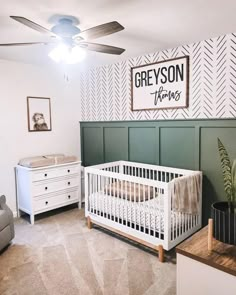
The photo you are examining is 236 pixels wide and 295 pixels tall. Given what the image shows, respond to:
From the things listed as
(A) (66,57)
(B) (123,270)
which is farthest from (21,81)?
(B) (123,270)

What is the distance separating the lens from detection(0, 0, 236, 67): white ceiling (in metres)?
1.99

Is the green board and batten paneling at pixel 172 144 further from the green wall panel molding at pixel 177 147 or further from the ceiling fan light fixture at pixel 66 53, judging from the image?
the ceiling fan light fixture at pixel 66 53

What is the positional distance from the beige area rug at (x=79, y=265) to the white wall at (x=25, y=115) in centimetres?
109

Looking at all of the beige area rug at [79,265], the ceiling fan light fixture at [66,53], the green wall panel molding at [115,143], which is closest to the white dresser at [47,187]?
the beige area rug at [79,265]

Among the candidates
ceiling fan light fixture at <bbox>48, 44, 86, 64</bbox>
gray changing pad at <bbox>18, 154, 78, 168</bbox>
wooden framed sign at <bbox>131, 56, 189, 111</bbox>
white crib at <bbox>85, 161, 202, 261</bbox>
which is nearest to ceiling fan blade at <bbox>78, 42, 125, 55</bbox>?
ceiling fan light fixture at <bbox>48, 44, 86, 64</bbox>

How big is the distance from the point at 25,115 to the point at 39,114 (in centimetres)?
24

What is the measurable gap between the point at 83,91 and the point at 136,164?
5.87 ft

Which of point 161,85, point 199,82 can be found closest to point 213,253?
point 199,82

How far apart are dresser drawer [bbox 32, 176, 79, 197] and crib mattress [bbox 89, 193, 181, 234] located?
742 mm

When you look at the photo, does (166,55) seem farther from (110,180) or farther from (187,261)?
(187,261)

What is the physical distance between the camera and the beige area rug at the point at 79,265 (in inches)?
85.5

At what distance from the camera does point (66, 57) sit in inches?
91.1

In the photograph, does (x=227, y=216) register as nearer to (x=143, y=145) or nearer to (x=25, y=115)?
(x=143, y=145)

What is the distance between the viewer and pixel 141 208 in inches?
110
